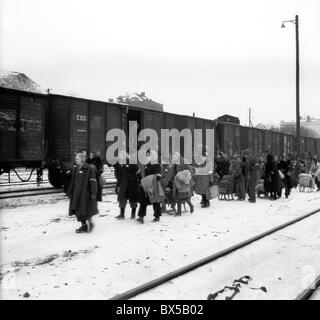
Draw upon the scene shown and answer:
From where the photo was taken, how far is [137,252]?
6.22 m

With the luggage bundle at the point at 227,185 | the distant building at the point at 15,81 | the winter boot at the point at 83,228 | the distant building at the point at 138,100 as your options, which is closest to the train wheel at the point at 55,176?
the distant building at the point at 15,81

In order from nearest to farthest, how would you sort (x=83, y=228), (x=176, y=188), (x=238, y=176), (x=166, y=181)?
(x=83, y=228) < (x=176, y=188) < (x=166, y=181) < (x=238, y=176)

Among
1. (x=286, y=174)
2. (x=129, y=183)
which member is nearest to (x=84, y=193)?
(x=129, y=183)

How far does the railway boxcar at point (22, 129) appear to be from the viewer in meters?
12.9

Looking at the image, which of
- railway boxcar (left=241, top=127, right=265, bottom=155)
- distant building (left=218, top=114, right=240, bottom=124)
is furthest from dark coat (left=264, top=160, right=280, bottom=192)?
distant building (left=218, top=114, right=240, bottom=124)

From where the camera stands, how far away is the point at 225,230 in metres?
8.07

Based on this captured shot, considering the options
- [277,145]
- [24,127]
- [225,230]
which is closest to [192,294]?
[225,230]

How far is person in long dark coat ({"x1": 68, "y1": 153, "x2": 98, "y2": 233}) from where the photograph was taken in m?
7.46

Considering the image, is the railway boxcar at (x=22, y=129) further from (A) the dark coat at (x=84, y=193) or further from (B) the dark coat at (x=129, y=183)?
(A) the dark coat at (x=84, y=193)

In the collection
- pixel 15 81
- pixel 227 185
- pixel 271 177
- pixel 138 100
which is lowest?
pixel 227 185

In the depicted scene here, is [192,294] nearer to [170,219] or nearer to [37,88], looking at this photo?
[170,219]

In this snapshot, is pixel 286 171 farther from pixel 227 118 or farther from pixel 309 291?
pixel 227 118

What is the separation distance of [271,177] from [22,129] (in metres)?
8.97

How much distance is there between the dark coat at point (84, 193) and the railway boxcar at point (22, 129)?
21.2ft
